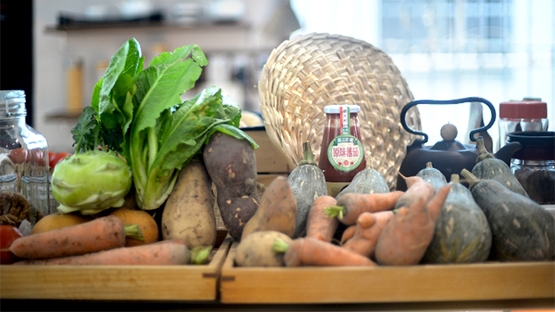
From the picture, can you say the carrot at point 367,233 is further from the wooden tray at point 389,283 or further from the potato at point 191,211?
the potato at point 191,211

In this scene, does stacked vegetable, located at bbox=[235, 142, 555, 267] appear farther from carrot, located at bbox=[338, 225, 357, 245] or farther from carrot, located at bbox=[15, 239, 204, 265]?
carrot, located at bbox=[15, 239, 204, 265]

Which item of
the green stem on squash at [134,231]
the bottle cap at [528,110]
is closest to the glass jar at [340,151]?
the green stem on squash at [134,231]

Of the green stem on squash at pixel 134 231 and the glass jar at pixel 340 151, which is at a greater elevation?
the glass jar at pixel 340 151

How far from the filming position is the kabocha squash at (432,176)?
1034 mm

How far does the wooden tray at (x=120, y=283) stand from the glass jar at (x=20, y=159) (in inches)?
14.1

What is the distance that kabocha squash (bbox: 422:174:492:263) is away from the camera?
2.78 feet

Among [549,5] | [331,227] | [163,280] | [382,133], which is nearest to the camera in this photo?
[163,280]

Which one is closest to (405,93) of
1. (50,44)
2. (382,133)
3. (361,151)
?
(382,133)

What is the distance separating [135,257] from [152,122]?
0.87ft

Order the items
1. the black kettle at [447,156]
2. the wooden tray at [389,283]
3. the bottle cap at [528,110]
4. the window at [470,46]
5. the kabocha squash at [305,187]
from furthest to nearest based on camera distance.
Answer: the window at [470,46] < the bottle cap at [528,110] < the black kettle at [447,156] < the kabocha squash at [305,187] < the wooden tray at [389,283]

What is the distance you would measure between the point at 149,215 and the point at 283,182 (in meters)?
0.31

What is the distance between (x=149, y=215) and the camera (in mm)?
1050

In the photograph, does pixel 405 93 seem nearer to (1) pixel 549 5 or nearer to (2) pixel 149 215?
(2) pixel 149 215

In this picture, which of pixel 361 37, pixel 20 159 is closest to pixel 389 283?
pixel 20 159
